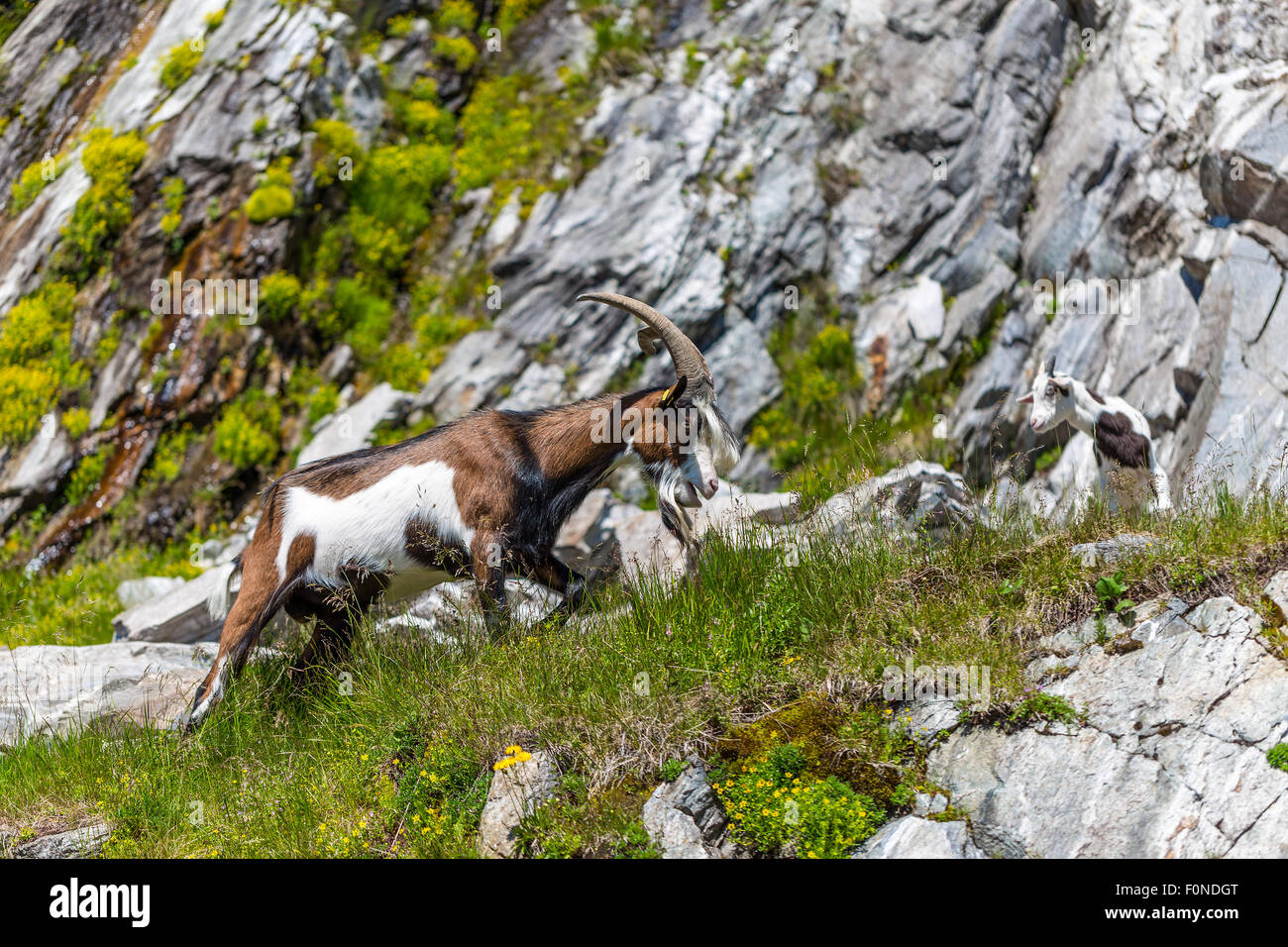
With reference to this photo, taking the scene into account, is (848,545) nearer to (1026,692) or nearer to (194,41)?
(1026,692)

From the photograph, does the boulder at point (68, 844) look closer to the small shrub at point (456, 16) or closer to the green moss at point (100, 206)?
the green moss at point (100, 206)

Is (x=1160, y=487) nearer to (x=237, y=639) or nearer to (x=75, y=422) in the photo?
(x=237, y=639)

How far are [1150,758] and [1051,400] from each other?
12.8 feet

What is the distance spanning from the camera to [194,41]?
1362cm

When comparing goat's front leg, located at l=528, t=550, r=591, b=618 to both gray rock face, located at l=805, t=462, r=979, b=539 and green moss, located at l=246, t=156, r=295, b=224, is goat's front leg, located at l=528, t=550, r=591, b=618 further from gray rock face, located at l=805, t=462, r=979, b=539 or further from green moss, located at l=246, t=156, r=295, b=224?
green moss, located at l=246, t=156, r=295, b=224

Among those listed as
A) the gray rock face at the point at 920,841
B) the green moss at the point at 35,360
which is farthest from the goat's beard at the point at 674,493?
the green moss at the point at 35,360

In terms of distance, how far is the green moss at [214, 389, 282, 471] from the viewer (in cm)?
1185

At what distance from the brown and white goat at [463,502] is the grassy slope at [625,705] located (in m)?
0.47

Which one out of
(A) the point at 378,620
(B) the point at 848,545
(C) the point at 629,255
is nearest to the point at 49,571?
(A) the point at 378,620

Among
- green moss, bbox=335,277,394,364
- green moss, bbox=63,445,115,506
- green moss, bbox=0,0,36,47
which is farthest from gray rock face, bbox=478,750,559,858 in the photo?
green moss, bbox=0,0,36,47

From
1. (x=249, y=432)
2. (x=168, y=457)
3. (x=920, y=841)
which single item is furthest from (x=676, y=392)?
(x=168, y=457)

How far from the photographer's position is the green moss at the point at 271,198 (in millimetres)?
12461

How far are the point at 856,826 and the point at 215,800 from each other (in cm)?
356

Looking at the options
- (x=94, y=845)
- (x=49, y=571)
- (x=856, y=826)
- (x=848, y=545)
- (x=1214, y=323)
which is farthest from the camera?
(x=49, y=571)
